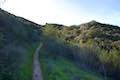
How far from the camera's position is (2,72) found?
24594 mm

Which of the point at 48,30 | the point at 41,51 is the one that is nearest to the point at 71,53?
the point at 48,30

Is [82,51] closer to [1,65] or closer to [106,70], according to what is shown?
[106,70]

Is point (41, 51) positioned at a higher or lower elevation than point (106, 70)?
higher

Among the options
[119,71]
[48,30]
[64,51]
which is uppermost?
[48,30]

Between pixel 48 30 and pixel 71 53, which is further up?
pixel 48 30

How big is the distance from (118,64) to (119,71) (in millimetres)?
3977

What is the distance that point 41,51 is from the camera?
8494 cm

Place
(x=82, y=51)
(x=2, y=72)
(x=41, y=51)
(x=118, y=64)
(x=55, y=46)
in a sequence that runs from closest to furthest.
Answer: (x=2, y=72) → (x=41, y=51) → (x=55, y=46) → (x=118, y=64) → (x=82, y=51)

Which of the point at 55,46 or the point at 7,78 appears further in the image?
the point at 55,46

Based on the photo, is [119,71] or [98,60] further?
[98,60]

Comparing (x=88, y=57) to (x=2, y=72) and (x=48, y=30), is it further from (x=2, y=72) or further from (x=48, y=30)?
(x=2, y=72)

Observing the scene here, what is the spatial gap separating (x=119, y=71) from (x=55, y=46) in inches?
876

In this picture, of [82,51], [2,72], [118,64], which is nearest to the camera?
[2,72]

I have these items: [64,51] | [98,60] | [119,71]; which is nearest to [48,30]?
[64,51]
